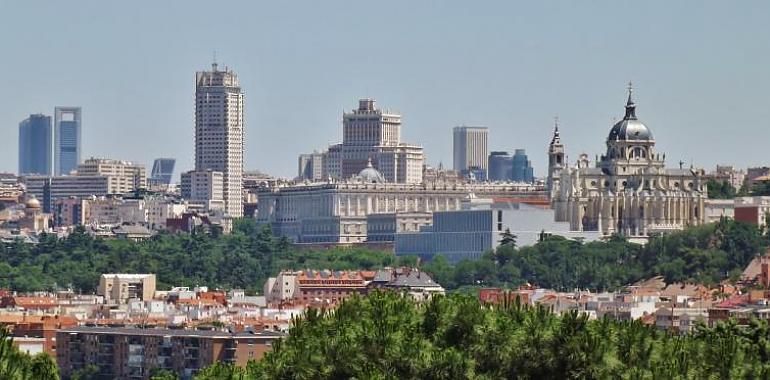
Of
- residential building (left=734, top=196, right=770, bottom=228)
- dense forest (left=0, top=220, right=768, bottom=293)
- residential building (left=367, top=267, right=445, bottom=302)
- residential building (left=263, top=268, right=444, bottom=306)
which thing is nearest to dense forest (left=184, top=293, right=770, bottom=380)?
residential building (left=367, top=267, right=445, bottom=302)

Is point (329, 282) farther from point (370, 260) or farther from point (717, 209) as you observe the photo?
point (717, 209)

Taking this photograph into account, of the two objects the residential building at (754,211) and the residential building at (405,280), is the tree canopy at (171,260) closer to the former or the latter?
the residential building at (405,280)

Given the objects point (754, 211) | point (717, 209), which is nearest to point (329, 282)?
point (754, 211)

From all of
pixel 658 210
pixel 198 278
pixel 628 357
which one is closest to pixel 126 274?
pixel 198 278

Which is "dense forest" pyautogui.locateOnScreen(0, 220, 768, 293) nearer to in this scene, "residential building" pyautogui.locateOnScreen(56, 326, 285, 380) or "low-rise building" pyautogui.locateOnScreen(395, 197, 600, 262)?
"low-rise building" pyautogui.locateOnScreen(395, 197, 600, 262)

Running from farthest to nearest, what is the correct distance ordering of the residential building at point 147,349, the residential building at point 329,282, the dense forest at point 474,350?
1. the residential building at point 329,282
2. the residential building at point 147,349
3. the dense forest at point 474,350

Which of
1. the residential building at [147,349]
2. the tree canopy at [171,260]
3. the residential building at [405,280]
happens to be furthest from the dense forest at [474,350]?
the tree canopy at [171,260]
